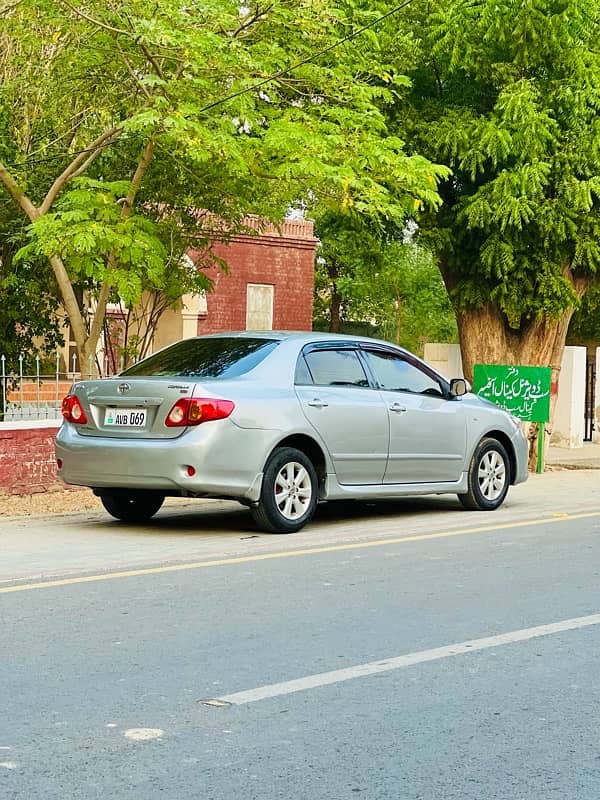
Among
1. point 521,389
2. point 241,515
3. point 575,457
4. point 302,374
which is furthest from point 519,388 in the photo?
point 302,374

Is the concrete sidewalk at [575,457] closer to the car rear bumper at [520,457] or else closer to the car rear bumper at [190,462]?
the car rear bumper at [520,457]

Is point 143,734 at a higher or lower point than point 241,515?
lower

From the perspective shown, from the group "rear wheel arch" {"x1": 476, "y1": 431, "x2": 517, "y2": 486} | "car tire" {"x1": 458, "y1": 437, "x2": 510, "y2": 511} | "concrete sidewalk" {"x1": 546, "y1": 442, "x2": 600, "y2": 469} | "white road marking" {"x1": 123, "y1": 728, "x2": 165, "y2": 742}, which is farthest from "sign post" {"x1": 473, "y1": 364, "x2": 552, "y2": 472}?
"white road marking" {"x1": 123, "y1": 728, "x2": 165, "y2": 742}

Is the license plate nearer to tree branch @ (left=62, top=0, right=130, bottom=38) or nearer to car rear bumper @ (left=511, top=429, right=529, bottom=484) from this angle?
car rear bumper @ (left=511, top=429, right=529, bottom=484)

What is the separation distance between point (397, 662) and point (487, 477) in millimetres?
6873

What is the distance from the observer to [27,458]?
530 inches

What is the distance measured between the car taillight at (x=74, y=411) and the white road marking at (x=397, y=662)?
16.2ft

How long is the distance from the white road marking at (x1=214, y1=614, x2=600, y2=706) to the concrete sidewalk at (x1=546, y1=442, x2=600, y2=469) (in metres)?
12.8

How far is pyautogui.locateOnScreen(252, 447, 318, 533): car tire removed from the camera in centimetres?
1088

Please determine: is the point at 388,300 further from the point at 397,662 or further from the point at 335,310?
the point at 397,662

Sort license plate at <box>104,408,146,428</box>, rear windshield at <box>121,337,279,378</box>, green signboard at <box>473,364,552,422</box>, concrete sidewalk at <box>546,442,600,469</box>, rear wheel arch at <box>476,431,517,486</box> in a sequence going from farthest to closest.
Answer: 1. concrete sidewalk at <box>546,442,600,469</box>
2. green signboard at <box>473,364,552,422</box>
3. rear wheel arch at <box>476,431,517,486</box>
4. rear windshield at <box>121,337,279,378</box>
5. license plate at <box>104,408,146,428</box>

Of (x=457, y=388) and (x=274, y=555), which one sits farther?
(x=457, y=388)

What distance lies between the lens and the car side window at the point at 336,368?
11.7 m

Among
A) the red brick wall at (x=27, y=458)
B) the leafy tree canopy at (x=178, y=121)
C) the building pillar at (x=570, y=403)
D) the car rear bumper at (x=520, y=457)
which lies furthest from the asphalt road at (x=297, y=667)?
the building pillar at (x=570, y=403)
